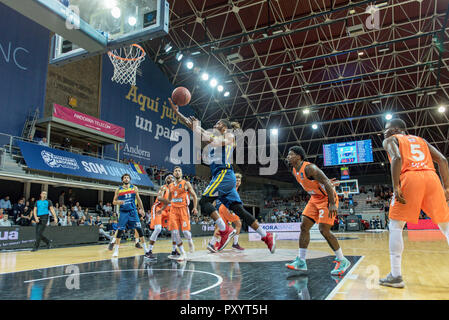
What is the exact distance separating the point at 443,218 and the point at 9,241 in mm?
11265

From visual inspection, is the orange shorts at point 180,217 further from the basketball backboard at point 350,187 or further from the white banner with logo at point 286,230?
the basketball backboard at point 350,187

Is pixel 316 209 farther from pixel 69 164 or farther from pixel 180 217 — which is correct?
pixel 69 164

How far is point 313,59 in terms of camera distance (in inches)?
683

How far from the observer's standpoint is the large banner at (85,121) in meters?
14.1

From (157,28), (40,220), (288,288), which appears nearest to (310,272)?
(288,288)

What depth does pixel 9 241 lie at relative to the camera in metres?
9.85

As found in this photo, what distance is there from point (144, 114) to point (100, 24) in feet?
47.3

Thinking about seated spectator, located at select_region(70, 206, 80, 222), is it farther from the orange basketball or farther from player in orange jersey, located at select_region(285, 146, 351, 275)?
player in orange jersey, located at select_region(285, 146, 351, 275)

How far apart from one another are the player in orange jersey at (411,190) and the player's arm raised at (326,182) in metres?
0.79

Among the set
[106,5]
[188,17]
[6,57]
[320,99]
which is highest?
[188,17]

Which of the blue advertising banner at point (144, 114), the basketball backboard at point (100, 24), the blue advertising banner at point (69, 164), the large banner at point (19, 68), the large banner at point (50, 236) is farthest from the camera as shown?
the blue advertising banner at point (144, 114)

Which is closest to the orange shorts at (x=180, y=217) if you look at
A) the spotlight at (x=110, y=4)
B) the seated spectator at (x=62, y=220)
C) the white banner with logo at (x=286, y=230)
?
the spotlight at (x=110, y=4)

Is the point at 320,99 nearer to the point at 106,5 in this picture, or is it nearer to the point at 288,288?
the point at 106,5

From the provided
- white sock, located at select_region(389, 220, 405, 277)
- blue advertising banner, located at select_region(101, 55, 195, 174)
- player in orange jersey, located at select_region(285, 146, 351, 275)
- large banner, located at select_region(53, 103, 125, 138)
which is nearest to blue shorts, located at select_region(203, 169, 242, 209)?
player in orange jersey, located at select_region(285, 146, 351, 275)
